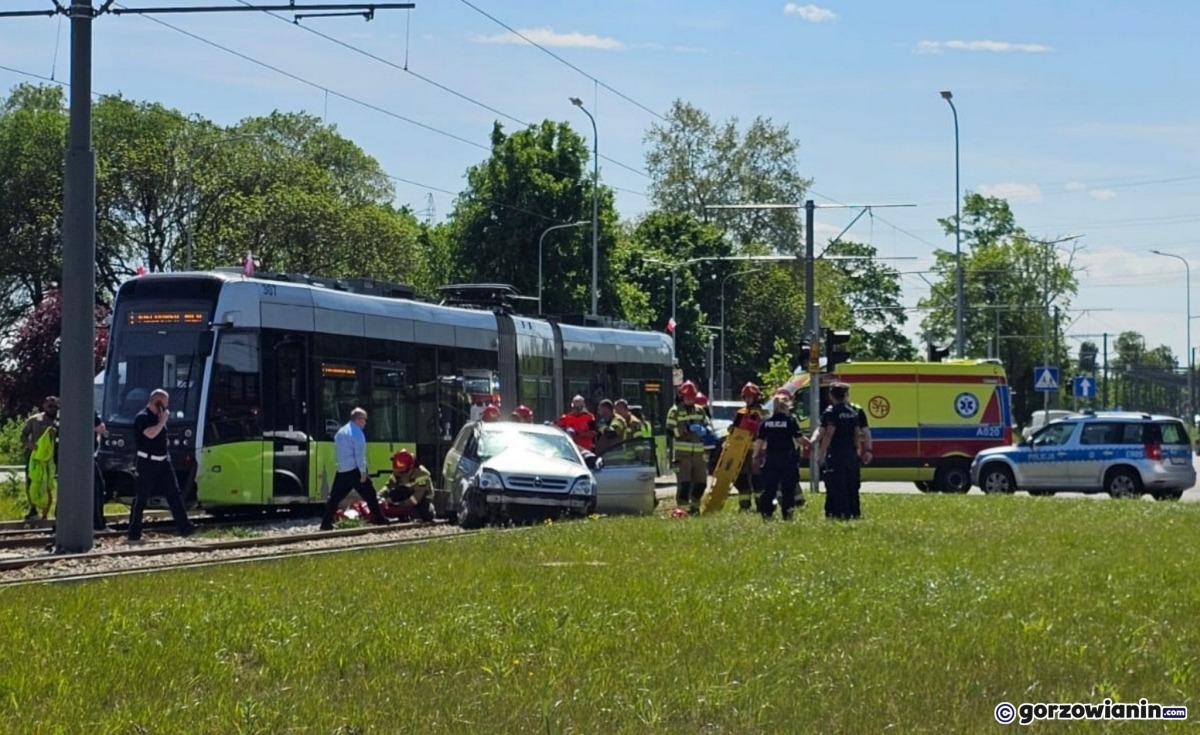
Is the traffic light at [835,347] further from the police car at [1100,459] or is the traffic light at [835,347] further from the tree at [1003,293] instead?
the tree at [1003,293]

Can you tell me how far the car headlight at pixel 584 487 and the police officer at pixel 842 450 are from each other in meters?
3.36

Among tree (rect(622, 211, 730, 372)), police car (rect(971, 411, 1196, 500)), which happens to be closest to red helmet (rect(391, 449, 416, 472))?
police car (rect(971, 411, 1196, 500))

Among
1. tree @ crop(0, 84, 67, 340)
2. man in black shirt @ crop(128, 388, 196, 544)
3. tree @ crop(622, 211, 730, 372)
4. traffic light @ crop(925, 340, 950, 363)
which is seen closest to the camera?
man in black shirt @ crop(128, 388, 196, 544)

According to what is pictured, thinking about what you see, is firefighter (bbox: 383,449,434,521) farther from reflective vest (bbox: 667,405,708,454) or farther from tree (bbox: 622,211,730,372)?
tree (bbox: 622,211,730,372)

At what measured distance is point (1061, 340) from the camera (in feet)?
352

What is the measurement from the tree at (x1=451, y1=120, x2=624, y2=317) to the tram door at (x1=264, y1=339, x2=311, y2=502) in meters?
42.2

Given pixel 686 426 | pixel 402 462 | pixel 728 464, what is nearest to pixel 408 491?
pixel 402 462

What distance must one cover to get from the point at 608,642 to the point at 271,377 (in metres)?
14.8

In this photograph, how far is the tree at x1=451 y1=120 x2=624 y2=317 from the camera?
67562mm

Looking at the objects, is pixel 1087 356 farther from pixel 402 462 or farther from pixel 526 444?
pixel 526 444

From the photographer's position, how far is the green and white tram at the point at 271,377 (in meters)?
23.8

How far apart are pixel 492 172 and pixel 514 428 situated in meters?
45.2

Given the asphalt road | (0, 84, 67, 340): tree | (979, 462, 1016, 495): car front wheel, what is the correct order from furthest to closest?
(0, 84, 67, 340): tree → (979, 462, 1016, 495): car front wheel → the asphalt road

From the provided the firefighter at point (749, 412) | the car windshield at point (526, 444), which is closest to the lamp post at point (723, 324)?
the firefighter at point (749, 412)
